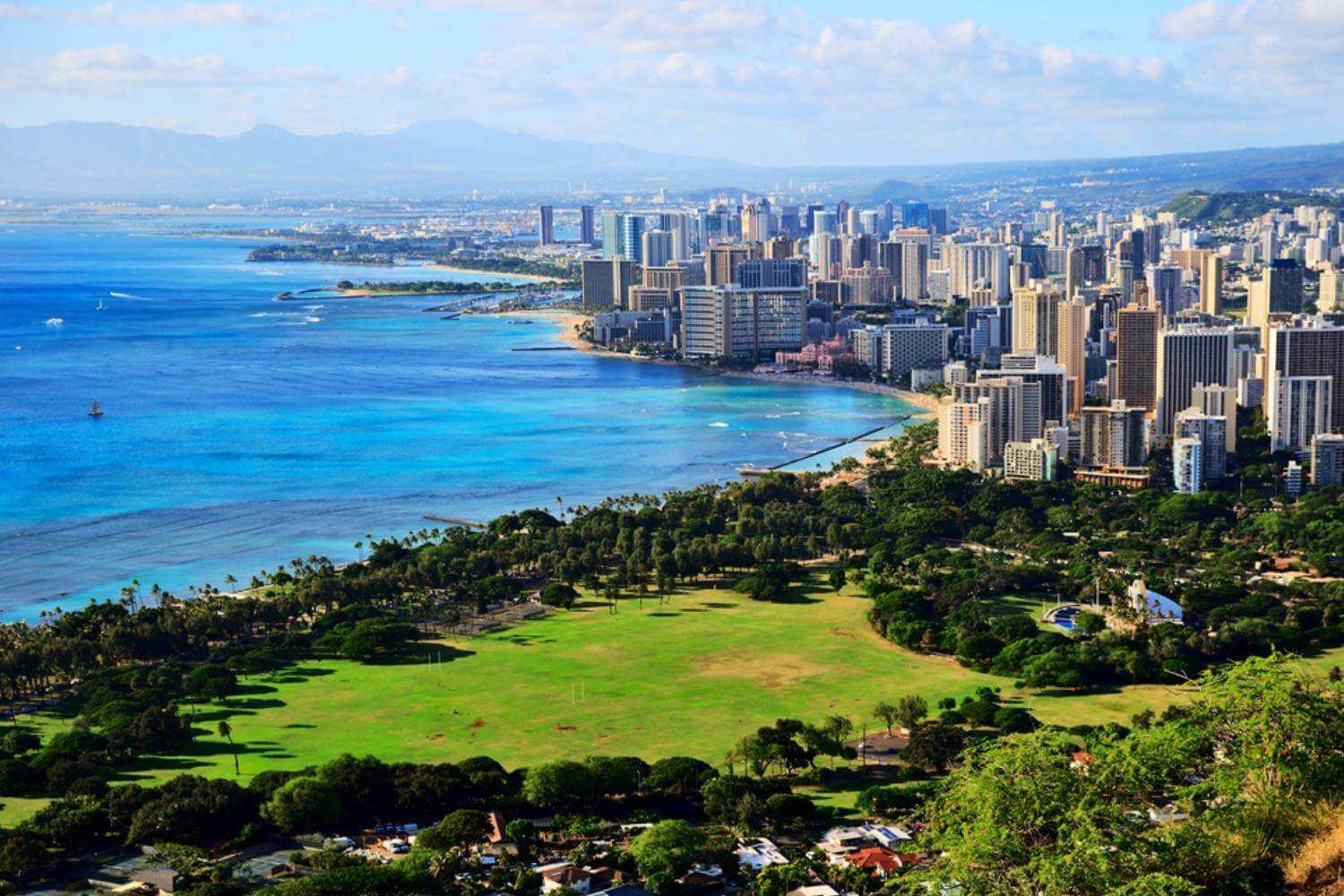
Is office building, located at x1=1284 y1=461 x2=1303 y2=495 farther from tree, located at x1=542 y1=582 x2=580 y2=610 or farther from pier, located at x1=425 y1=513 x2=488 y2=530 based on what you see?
pier, located at x1=425 y1=513 x2=488 y2=530

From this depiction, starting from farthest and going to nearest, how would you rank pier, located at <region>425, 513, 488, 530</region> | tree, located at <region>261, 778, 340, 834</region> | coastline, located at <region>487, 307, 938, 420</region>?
coastline, located at <region>487, 307, 938, 420</region>
pier, located at <region>425, 513, 488, 530</region>
tree, located at <region>261, 778, 340, 834</region>

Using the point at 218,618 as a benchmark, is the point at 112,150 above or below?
above

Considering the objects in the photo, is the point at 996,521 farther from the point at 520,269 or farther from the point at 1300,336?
the point at 520,269

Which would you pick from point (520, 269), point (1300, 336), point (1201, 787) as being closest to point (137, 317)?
point (520, 269)

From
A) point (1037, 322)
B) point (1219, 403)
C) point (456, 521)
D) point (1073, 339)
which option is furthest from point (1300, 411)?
point (456, 521)

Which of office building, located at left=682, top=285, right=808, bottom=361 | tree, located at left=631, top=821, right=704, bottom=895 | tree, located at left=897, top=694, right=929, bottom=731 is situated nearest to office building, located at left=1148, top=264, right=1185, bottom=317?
office building, located at left=682, top=285, right=808, bottom=361

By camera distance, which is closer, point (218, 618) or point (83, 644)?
point (83, 644)

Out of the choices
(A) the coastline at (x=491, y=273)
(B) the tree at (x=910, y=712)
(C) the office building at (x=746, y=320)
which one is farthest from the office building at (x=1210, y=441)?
(A) the coastline at (x=491, y=273)
